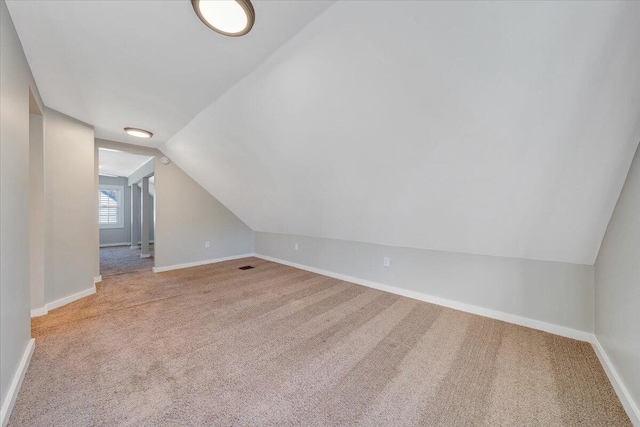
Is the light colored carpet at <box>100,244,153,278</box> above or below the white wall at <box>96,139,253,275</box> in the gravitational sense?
below

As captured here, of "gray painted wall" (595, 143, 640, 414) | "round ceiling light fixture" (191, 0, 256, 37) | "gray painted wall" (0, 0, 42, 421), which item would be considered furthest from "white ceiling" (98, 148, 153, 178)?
"gray painted wall" (595, 143, 640, 414)

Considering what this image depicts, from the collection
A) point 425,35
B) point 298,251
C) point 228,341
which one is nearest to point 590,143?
point 425,35

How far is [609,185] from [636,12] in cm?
111

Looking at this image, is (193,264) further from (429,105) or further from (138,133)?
(429,105)

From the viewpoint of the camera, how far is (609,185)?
1.51 m

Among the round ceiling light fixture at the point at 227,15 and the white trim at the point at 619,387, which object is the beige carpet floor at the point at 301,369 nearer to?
the white trim at the point at 619,387

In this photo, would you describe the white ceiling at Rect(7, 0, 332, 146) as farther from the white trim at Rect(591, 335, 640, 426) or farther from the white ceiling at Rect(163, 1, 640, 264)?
the white trim at Rect(591, 335, 640, 426)

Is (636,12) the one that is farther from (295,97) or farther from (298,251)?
(298,251)

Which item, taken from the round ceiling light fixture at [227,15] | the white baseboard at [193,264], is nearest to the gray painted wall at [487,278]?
the white baseboard at [193,264]

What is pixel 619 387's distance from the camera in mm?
1390

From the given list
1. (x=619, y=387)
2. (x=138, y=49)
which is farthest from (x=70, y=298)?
(x=619, y=387)

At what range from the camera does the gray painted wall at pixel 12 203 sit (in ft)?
3.96

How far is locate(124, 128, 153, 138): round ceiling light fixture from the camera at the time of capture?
2.91 m

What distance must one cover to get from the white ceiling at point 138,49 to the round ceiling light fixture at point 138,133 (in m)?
0.57
